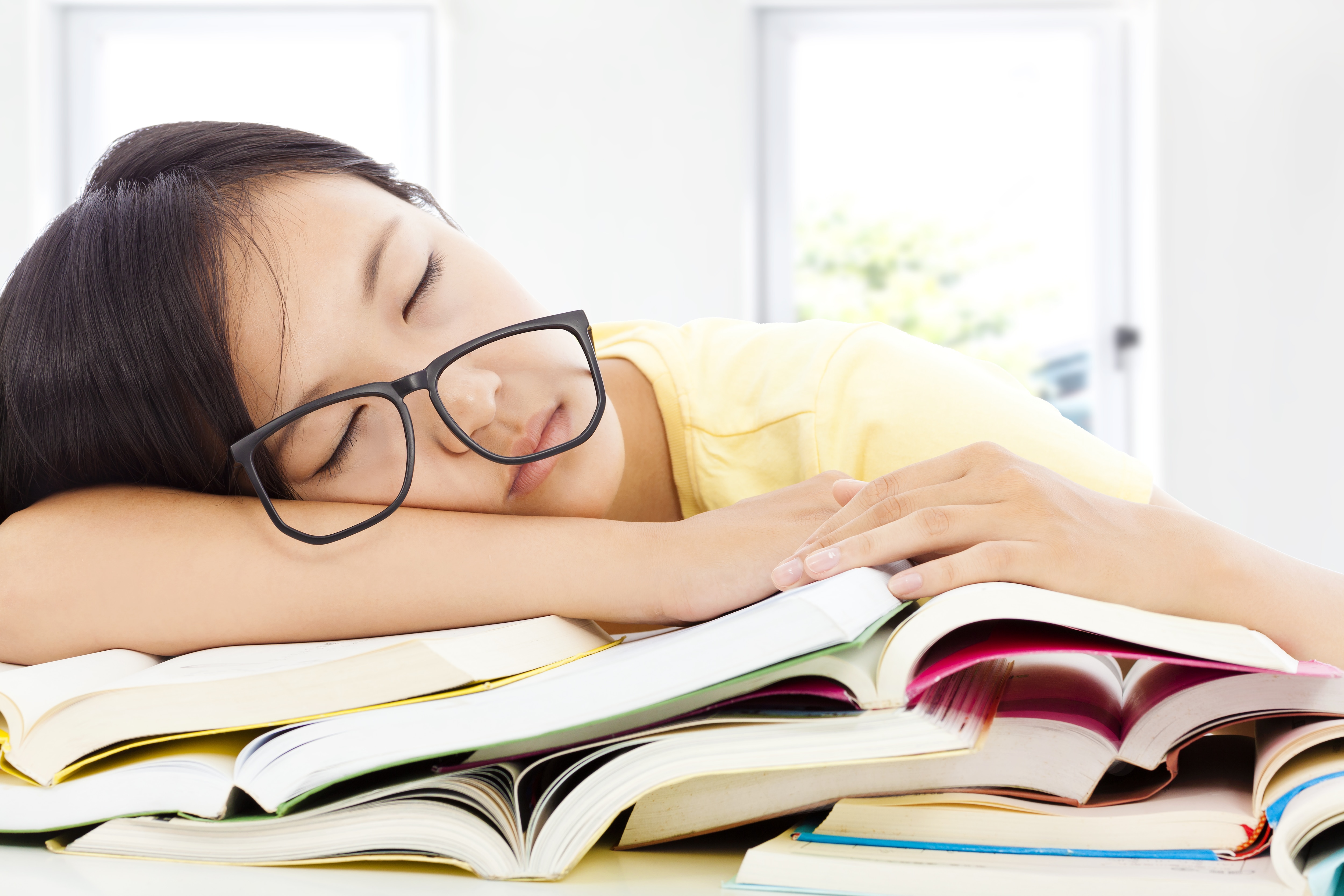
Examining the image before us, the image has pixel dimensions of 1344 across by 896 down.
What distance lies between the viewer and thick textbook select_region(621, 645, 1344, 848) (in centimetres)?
31

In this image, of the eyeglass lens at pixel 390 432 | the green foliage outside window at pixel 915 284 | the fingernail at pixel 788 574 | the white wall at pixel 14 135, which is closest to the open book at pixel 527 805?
the fingernail at pixel 788 574

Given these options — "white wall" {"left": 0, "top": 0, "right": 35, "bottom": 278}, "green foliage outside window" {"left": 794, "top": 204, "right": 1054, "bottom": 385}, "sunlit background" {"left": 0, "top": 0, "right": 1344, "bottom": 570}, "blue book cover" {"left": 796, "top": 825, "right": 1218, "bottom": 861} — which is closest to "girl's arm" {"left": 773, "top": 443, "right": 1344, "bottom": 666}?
"blue book cover" {"left": 796, "top": 825, "right": 1218, "bottom": 861}

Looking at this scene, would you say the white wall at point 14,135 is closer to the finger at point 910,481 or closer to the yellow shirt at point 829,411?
the yellow shirt at point 829,411

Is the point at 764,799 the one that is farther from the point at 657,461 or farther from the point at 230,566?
the point at 657,461

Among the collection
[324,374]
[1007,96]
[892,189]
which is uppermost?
[1007,96]

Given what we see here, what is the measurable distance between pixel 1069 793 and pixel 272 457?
18.5 inches

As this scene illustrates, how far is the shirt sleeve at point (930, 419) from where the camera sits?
0.62 meters

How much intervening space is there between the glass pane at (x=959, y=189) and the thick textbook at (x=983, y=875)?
90.5 inches

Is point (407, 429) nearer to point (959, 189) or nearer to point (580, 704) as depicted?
point (580, 704)

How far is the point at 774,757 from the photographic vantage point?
0.94 ft

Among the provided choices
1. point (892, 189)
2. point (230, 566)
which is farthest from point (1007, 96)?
point (230, 566)

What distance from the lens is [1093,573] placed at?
1.30ft

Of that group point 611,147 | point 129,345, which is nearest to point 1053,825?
point 129,345

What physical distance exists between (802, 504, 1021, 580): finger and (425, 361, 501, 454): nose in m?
0.25
